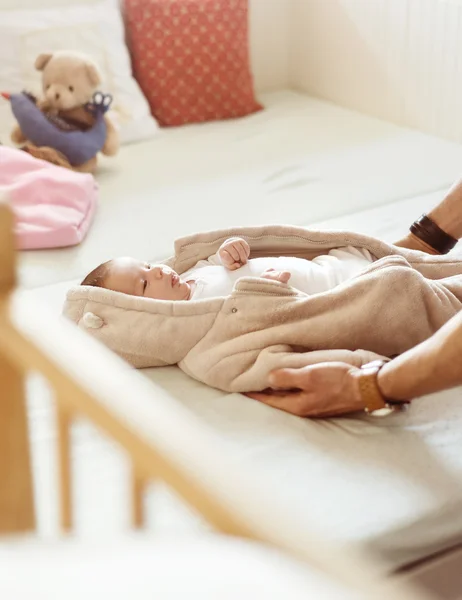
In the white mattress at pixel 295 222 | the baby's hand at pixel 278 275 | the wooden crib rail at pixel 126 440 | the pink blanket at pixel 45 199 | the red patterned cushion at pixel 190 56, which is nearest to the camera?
the wooden crib rail at pixel 126 440

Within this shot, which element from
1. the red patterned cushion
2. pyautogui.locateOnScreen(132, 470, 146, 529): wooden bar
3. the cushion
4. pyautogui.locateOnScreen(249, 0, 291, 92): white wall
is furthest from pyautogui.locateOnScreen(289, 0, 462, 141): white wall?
pyautogui.locateOnScreen(132, 470, 146, 529): wooden bar

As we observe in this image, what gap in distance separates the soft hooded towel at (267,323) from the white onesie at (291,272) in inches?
3.8

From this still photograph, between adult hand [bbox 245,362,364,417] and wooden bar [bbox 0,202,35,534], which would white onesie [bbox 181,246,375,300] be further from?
wooden bar [bbox 0,202,35,534]

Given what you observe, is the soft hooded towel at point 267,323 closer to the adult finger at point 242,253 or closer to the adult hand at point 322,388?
the adult hand at point 322,388

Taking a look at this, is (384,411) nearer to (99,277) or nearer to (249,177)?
(99,277)

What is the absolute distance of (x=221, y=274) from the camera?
4.93 feet

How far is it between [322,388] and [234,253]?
329 mm

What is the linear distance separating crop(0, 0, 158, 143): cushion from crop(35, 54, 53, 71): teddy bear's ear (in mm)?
121

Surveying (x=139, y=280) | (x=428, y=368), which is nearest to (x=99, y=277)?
(x=139, y=280)

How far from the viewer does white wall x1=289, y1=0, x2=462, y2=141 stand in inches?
105

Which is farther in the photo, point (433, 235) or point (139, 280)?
point (433, 235)

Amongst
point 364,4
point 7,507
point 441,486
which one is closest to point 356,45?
point 364,4

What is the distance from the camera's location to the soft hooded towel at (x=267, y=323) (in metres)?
1.35

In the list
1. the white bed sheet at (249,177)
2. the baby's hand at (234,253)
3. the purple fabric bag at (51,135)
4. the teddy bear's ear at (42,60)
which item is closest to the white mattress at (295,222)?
the white bed sheet at (249,177)
